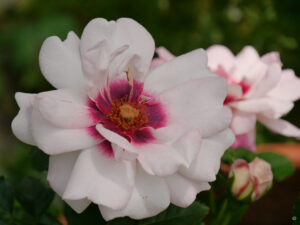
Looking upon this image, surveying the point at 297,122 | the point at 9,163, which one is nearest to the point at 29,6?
the point at 9,163

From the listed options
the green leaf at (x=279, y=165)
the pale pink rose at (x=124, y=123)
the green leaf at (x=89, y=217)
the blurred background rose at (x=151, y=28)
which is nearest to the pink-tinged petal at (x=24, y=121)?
the pale pink rose at (x=124, y=123)

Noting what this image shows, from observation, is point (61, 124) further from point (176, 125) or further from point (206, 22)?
point (206, 22)

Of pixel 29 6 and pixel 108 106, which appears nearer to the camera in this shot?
pixel 108 106

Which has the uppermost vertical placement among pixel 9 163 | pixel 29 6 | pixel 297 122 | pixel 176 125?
pixel 176 125

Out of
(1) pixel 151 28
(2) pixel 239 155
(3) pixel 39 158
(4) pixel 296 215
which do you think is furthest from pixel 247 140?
(1) pixel 151 28

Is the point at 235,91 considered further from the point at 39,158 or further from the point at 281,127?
the point at 39,158

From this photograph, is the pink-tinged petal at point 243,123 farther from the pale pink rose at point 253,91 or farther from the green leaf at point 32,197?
the green leaf at point 32,197
